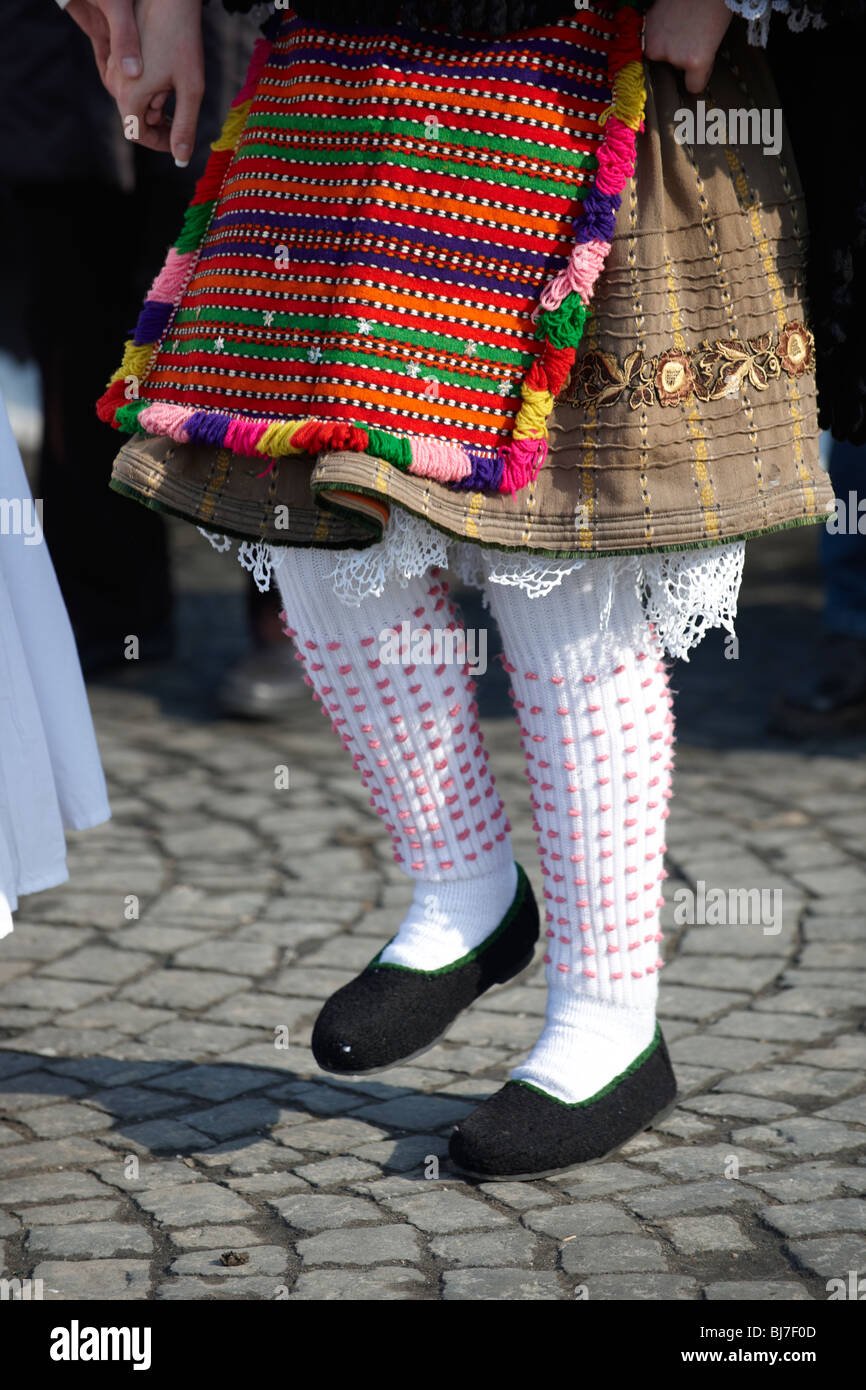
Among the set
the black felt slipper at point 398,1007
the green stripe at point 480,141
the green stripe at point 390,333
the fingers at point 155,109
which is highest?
the fingers at point 155,109

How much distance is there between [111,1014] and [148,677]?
229cm

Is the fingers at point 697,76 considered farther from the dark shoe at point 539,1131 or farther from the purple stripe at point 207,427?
the dark shoe at point 539,1131

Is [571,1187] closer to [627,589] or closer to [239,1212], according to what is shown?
[239,1212]

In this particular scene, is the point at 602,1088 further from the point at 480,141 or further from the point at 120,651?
the point at 120,651

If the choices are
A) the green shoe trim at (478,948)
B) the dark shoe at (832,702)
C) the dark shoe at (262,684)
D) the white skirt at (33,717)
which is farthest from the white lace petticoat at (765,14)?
the dark shoe at (262,684)

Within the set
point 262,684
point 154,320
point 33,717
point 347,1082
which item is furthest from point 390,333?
point 262,684

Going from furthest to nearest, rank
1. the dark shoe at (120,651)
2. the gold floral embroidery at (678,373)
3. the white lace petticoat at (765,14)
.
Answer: the dark shoe at (120,651)
the gold floral embroidery at (678,373)
the white lace petticoat at (765,14)

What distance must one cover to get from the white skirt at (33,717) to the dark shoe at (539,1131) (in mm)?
616

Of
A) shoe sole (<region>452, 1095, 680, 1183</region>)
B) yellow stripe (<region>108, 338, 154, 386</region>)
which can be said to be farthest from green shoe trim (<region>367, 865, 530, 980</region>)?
yellow stripe (<region>108, 338, 154, 386</region>)

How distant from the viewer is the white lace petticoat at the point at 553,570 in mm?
1807

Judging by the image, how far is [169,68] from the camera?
6.30ft

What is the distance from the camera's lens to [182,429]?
1816mm

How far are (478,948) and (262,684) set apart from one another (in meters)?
2.44

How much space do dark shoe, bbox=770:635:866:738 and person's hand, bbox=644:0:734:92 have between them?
271 cm
